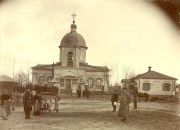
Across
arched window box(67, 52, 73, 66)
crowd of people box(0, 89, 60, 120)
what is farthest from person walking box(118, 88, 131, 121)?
arched window box(67, 52, 73, 66)

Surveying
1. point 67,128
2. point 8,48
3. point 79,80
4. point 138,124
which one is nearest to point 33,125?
point 67,128

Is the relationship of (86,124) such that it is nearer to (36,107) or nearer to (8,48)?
(8,48)

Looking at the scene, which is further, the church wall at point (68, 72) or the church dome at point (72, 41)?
the church wall at point (68, 72)

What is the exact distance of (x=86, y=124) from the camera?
672cm

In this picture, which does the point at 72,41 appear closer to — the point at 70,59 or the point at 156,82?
the point at 70,59

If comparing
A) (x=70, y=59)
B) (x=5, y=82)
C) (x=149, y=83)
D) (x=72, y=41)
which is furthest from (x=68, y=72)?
(x=5, y=82)

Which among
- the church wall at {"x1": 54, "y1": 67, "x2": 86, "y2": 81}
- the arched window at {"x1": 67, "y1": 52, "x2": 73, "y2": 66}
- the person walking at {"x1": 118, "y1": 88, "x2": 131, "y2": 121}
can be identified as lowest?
the person walking at {"x1": 118, "y1": 88, "x2": 131, "y2": 121}

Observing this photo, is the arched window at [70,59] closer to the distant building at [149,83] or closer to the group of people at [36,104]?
the distant building at [149,83]

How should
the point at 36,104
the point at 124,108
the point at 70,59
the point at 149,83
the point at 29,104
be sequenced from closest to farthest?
the point at 124,108, the point at 29,104, the point at 36,104, the point at 149,83, the point at 70,59

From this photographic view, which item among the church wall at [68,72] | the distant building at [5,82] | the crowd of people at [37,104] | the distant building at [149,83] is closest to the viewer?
the distant building at [5,82]

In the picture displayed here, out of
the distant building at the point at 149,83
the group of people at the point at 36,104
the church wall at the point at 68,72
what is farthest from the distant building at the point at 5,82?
the church wall at the point at 68,72

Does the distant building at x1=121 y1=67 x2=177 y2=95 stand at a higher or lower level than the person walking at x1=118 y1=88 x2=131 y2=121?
higher

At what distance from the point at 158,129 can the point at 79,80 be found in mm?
11898

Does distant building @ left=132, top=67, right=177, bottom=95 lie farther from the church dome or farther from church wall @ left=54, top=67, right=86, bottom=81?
church wall @ left=54, top=67, right=86, bottom=81
